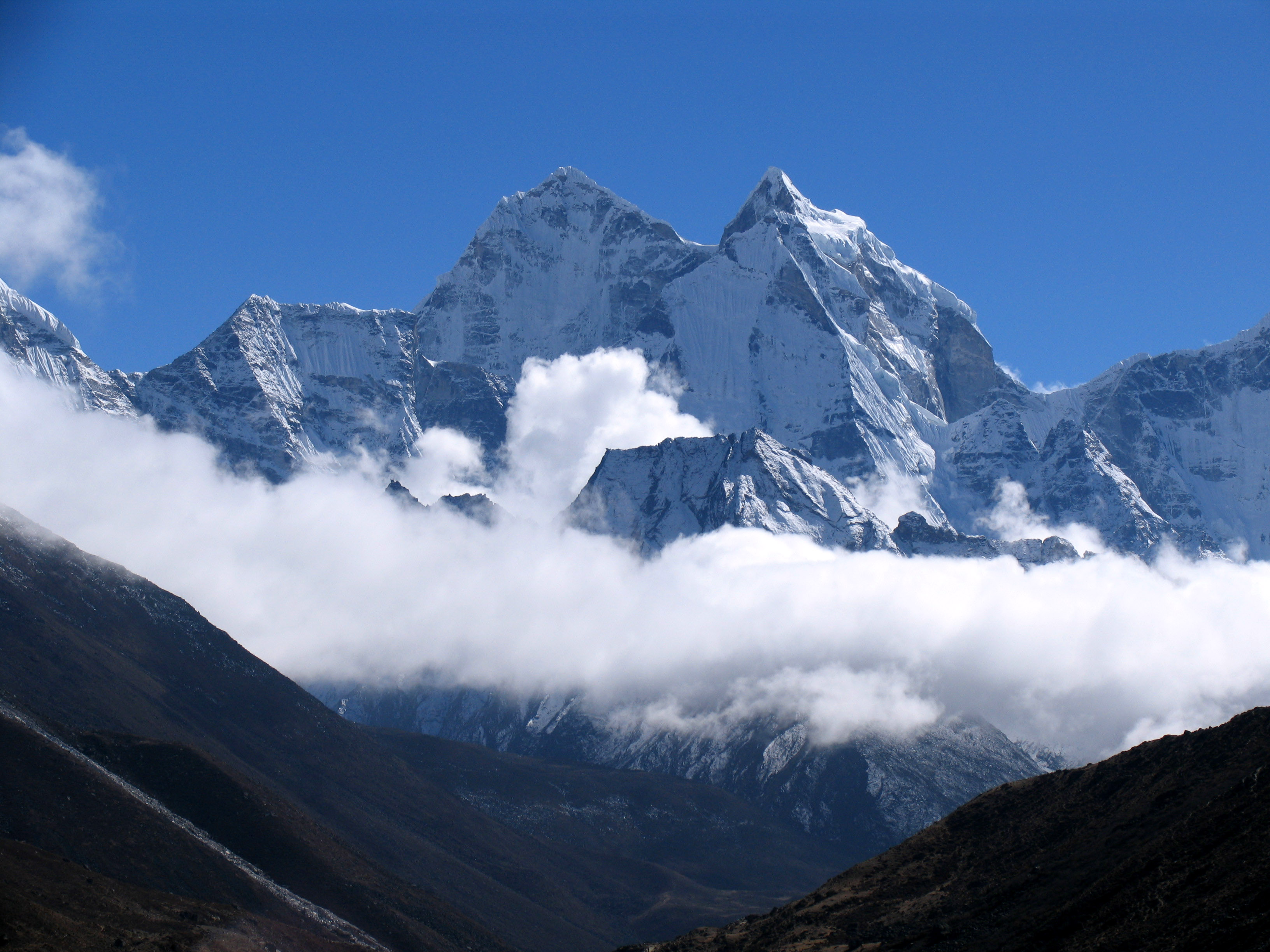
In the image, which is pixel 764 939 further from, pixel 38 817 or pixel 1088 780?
pixel 38 817

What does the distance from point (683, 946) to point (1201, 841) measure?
4734 cm

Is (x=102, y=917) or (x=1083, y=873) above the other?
(x=1083, y=873)

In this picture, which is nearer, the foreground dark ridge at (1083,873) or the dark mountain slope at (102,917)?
the foreground dark ridge at (1083,873)

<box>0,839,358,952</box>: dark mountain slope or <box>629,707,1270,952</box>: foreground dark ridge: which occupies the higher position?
<box>629,707,1270,952</box>: foreground dark ridge

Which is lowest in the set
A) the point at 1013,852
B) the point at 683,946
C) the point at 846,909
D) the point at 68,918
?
the point at 68,918

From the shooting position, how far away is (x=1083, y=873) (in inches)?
4360

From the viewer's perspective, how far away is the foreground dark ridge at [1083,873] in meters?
90.8

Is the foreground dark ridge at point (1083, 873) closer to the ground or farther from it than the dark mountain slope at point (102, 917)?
farther from it

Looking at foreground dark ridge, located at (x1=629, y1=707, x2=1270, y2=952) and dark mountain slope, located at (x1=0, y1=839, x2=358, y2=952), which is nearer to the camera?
foreground dark ridge, located at (x1=629, y1=707, x2=1270, y2=952)

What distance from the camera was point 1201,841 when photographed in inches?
3942

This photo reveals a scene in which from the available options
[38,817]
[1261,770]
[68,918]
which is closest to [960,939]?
[1261,770]

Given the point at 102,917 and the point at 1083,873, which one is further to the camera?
the point at 102,917

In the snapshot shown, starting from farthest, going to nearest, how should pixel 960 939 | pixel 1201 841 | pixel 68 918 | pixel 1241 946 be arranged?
pixel 68 918, pixel 960 939, pixel 1201 841, pixel 1241 946

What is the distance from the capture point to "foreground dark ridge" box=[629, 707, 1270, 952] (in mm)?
90750
